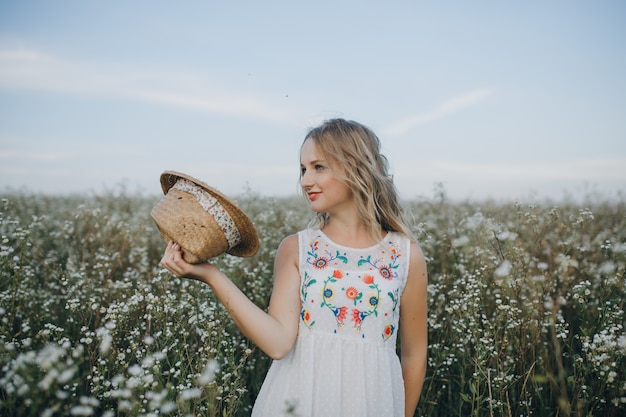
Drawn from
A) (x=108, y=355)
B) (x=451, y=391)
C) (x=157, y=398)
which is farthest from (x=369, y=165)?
(x=451, y=391)

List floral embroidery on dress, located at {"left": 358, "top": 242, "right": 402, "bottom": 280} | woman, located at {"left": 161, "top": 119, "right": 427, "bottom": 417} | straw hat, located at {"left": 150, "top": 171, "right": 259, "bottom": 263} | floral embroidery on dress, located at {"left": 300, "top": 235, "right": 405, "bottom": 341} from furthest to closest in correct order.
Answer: floral embroidery on dress, located at {"left": 358, "top": 242, "right": 402, "bottom": 280}
floral embroidery on dress, located at {"left": 300, "top": 235, "right": 405, "bottom": 341}
woman, located at {"left": 161, "top": 119, "right": 427, "bottom": 417}
straw hat, located at {"left": 150, "top": 171, "right": 259, "bottom": 263}

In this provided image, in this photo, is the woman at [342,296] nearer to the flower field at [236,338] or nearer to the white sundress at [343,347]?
the white sundress at [343,347]

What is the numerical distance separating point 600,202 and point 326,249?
8.30m

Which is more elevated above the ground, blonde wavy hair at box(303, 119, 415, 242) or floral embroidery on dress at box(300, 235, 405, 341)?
blonde wavy hair at box(303, 119, 415, 242)

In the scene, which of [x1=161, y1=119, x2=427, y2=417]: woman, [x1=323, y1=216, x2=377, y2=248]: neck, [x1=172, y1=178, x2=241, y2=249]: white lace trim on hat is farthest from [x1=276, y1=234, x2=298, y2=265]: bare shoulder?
[x1=172, y1=178, x2=241, y2=249]: white lace trim on hat

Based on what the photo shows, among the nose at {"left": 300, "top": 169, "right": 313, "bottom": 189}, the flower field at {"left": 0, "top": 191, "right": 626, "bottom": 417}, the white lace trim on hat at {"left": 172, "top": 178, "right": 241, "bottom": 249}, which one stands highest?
the nose at {"left": 300, "top": 169, "right": 313, "bottom": 189}

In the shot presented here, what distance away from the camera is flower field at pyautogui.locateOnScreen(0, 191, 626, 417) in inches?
68.2

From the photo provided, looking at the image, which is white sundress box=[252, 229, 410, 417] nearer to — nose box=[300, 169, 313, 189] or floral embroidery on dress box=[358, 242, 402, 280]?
floral embroidery on dress box=[358, 242, 402, 280]

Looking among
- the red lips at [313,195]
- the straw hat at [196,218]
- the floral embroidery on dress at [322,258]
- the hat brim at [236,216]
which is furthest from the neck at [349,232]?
the straw hat at [196,218]

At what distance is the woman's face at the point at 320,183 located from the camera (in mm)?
2377

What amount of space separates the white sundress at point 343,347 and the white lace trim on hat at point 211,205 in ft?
1.68

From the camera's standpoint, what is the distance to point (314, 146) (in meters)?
2.43

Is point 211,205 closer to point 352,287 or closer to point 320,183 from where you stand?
point 320,183

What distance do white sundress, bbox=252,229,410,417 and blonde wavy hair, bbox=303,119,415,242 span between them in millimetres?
286
